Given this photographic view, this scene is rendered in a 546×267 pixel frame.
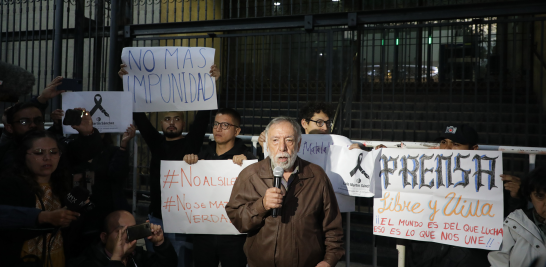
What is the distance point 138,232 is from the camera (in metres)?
3.16

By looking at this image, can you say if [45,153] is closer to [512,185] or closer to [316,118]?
[316,118]

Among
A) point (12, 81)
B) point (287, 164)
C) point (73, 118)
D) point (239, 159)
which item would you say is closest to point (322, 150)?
point (239, 159)

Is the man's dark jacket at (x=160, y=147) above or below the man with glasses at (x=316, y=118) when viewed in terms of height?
below

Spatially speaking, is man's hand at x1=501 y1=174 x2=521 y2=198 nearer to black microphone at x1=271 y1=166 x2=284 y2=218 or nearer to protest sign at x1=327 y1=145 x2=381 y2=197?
protest sign at x1=327 y1=145 x2=381 y2=197

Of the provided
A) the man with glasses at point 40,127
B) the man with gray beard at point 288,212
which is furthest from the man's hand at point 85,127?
the man with gray beard at point 288,212

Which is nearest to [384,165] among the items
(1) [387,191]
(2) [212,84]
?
(1) [387,191]

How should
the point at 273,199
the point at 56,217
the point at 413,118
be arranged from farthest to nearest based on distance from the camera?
the point at 413,118 < the point at 56,217 < the point at 273,199

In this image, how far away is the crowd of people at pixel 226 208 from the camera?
9.41 ft

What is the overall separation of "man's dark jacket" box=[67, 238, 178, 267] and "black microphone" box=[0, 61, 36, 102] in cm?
119

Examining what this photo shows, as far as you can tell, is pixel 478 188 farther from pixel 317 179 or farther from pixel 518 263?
pixel 317 179

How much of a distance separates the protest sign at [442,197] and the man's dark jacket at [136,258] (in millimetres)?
1757

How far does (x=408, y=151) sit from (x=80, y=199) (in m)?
2.59

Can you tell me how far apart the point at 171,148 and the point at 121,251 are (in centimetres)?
129

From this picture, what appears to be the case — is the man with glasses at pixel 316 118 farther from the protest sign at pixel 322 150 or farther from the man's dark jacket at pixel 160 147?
the man's dark jacket at pixel 160 147
